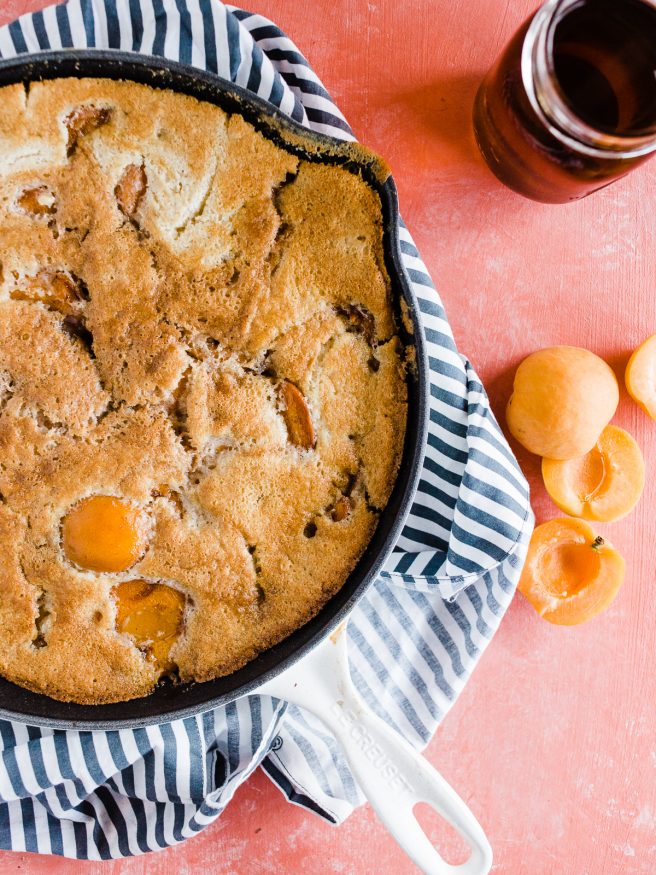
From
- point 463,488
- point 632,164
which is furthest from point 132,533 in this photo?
point 632,164

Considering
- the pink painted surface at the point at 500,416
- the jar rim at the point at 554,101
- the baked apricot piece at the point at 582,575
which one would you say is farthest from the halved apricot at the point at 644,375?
the jar rim at the point at 554,101

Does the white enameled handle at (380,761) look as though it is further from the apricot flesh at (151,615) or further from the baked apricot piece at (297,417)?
the baked apricot piece at (297,417)

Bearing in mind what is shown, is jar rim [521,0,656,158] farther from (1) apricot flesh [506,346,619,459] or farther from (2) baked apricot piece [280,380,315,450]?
(2) baked apricot piece [280,380,315,450]

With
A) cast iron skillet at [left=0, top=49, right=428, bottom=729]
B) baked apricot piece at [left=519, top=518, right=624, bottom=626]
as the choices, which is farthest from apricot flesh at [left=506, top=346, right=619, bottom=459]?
cast iron skillet at [left=0, top=49, right=428, bottom=729]

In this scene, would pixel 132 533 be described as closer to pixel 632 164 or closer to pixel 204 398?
pixel 204 398

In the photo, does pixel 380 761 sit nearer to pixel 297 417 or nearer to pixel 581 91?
pixel 297 417

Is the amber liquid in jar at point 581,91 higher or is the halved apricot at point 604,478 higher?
the amber liquid in jar at point 581,91

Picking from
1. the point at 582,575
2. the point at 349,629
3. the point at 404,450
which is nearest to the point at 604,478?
the point at 582,575
